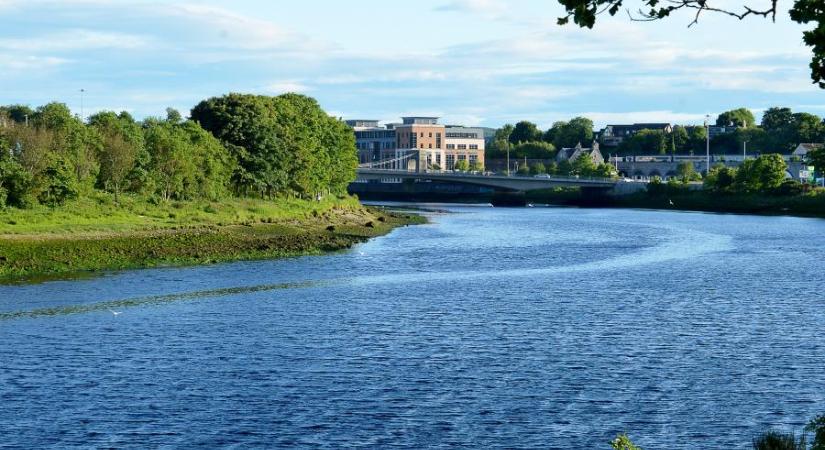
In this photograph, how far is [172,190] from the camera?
10281 centimetres

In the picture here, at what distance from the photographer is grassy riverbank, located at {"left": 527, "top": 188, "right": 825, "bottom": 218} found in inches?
6176

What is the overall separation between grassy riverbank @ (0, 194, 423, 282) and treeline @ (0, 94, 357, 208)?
197 cm

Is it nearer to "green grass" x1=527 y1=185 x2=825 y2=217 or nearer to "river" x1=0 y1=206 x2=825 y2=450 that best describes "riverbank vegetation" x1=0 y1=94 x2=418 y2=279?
"river" x1=0 y1=206 x2=825 y2=450

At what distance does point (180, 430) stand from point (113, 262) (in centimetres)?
4123

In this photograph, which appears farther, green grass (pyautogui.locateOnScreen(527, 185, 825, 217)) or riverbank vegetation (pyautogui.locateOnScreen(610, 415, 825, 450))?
green grass (pyautogui.locateOnScreen(527, 185, 825, 217))

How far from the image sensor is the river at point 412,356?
3112 cm

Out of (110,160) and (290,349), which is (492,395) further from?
(110,160)

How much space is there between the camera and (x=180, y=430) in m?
30.8

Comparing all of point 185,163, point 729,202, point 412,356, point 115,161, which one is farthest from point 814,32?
point 729,202

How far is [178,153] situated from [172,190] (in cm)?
357

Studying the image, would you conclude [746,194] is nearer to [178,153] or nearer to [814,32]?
[178,153]

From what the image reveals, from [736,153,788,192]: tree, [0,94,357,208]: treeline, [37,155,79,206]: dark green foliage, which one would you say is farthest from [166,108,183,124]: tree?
[736,153,788,192]: tree

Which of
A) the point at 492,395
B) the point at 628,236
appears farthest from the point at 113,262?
the point at 628,236

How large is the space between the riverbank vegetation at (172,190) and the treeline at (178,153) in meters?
0.14
